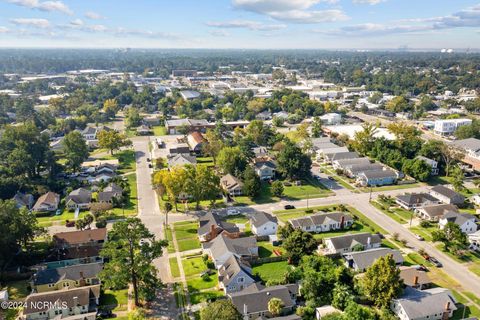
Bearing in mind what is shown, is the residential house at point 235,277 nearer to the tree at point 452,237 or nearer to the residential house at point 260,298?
the residential house at point 260,298

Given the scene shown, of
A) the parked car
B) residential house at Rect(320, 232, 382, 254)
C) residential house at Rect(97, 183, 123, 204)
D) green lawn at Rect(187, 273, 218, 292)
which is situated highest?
residential house at Rect(97, 183, 123, 204)

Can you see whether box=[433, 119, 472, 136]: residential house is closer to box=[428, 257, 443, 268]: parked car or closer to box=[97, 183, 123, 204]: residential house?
box=[428, 257, 443, 268]: parked car

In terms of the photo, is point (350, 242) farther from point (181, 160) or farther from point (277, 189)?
point (181, 160)

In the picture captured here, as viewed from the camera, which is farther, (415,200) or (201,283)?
(415,200)

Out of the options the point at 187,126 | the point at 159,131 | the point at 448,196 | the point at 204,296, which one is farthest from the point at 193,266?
the point at 159,131

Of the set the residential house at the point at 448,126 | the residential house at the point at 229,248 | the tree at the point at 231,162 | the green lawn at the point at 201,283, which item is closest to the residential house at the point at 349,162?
the tree at the point at 231,162

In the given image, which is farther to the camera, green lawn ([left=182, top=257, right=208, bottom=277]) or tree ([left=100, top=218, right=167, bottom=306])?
green lawn ([left=182, top=257, right=208, bottom=277])

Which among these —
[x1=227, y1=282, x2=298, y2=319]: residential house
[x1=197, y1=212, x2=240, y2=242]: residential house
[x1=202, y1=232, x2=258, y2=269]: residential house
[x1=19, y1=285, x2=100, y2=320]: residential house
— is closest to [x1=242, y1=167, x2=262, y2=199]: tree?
[x1=197, y1=212, x2=240, y2=242]: residential house

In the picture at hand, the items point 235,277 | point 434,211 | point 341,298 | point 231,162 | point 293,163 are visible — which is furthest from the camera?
point 231,162
